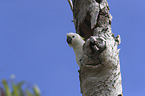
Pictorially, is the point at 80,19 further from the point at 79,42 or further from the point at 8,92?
the point at 8,92

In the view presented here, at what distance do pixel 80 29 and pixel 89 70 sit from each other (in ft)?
2.06

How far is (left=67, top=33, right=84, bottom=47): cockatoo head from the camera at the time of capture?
2227mm

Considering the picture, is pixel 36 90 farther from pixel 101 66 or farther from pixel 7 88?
pixel 101 66

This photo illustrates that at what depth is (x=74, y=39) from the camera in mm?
2275

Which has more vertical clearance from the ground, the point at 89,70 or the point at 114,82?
the point at 89,70

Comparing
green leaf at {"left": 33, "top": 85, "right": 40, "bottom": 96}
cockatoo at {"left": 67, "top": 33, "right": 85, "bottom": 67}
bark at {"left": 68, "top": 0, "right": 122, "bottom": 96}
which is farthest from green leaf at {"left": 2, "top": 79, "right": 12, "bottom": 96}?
cockatoo at {"left": 67, "top": 33, "right": 85, "bottom": 67}

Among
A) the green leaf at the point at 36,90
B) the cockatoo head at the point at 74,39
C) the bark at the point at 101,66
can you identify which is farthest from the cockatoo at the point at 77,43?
the green leaf at the point at 36,90

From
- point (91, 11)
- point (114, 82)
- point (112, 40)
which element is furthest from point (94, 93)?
point (91, 11)

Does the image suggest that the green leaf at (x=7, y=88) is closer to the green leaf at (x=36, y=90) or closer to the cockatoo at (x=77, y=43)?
the green leaf at (x=36, y=90)

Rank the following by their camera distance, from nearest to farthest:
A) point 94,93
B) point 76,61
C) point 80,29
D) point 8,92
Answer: point 8,92
point 94,93
point 80,29
point 76,61

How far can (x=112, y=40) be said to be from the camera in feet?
6.11

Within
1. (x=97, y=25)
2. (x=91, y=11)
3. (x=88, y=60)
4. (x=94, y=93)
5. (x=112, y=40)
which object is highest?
(x=91, y=11)

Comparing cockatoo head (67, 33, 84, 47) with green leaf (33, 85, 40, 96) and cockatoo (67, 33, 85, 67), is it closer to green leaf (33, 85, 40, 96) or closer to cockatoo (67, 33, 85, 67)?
cockatoo (67, 33, 85, 67)

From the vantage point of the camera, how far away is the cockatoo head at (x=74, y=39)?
7.30 ft
